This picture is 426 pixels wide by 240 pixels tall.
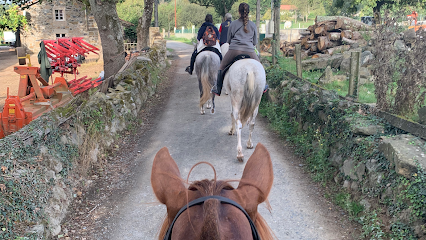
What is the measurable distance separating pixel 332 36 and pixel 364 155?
11391 mm

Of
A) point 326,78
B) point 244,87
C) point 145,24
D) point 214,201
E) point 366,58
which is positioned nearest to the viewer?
point 214,201

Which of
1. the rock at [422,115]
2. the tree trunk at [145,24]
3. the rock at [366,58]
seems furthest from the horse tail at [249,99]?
the tree trunk at [145,24]

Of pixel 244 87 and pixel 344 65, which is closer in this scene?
pixel 244 87

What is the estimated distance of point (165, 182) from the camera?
1.69 meters

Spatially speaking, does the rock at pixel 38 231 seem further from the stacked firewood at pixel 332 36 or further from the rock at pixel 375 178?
the stacked firewood at pixel 332 36

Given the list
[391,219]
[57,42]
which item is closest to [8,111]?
[57,42]

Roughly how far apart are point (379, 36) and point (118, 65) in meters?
8.64

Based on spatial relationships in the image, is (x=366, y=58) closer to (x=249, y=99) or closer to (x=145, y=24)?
(x=249, y=99)

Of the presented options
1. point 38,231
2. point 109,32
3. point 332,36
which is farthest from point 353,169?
point 332,36

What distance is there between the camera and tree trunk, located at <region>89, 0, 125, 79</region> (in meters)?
10.4

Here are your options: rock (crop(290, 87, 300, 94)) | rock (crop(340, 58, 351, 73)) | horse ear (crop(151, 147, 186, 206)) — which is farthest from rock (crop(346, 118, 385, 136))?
rock (crop(340, 58, 351, 73))

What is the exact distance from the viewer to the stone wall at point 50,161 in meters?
3.47

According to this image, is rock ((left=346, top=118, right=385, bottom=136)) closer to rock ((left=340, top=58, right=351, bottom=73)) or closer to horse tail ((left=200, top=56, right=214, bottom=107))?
horse tail ((left=200, top=56, right=214, bottom=107))

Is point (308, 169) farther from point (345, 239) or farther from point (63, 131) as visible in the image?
point (63, 131)
